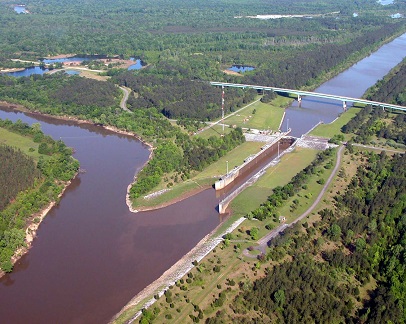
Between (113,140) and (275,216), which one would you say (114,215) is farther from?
(113,140)

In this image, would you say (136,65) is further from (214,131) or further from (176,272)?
(176,272)

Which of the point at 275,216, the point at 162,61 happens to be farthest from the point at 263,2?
the point at 275,216

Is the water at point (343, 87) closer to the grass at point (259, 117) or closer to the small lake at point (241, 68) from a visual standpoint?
the grass at point (259, 117)

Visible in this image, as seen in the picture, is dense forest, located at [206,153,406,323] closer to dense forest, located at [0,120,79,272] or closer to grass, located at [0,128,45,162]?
dense forest, located at [0,120,79,272]

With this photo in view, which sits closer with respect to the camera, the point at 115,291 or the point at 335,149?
the point at 115,291

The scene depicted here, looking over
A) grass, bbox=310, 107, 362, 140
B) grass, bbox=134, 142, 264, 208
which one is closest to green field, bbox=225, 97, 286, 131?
grass, bbox=310, 107, 362, 140

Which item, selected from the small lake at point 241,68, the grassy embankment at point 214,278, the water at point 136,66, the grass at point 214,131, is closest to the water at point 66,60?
the water at point 136,66
